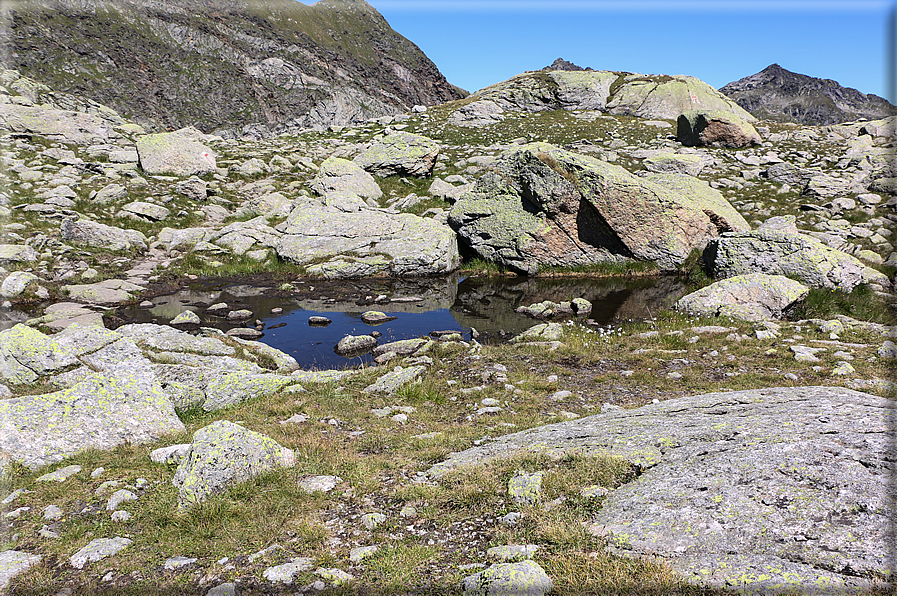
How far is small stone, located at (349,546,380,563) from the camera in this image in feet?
16.4

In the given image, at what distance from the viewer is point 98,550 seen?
207 inches

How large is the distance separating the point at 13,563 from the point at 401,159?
39.8 m

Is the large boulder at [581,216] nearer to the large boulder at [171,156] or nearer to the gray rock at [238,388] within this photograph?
the gray rock at [238,388]

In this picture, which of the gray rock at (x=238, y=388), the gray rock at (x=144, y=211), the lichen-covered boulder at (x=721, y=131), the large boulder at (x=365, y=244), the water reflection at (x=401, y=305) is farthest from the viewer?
the lichen-covered boulder at (x=721, y=131)

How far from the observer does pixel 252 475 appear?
6.61 metres

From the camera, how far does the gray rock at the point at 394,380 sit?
11445mm

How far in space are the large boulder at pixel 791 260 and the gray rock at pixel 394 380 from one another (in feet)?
58.3

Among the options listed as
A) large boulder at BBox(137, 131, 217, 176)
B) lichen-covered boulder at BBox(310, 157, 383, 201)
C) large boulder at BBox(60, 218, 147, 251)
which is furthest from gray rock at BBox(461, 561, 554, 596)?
large boulder at BBox(137, 131, 217, 176)

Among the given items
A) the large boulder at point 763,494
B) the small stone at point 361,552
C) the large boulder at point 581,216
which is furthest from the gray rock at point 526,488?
the large boulder at point 581,216

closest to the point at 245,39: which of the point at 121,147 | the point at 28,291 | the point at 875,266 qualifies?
the point at 121,147

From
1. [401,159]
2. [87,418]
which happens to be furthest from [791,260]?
[401,159]

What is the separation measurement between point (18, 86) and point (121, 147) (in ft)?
76.0

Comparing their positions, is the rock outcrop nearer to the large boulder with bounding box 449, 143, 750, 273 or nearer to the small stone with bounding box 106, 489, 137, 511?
the large boulder with bounding box 449, 143, 750, 273

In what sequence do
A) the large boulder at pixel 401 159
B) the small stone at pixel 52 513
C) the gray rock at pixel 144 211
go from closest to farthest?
1. the small stone at pixel 52 513
2. the gray rock at pixel 144 211
3. the large boulder at pixel 401 159
